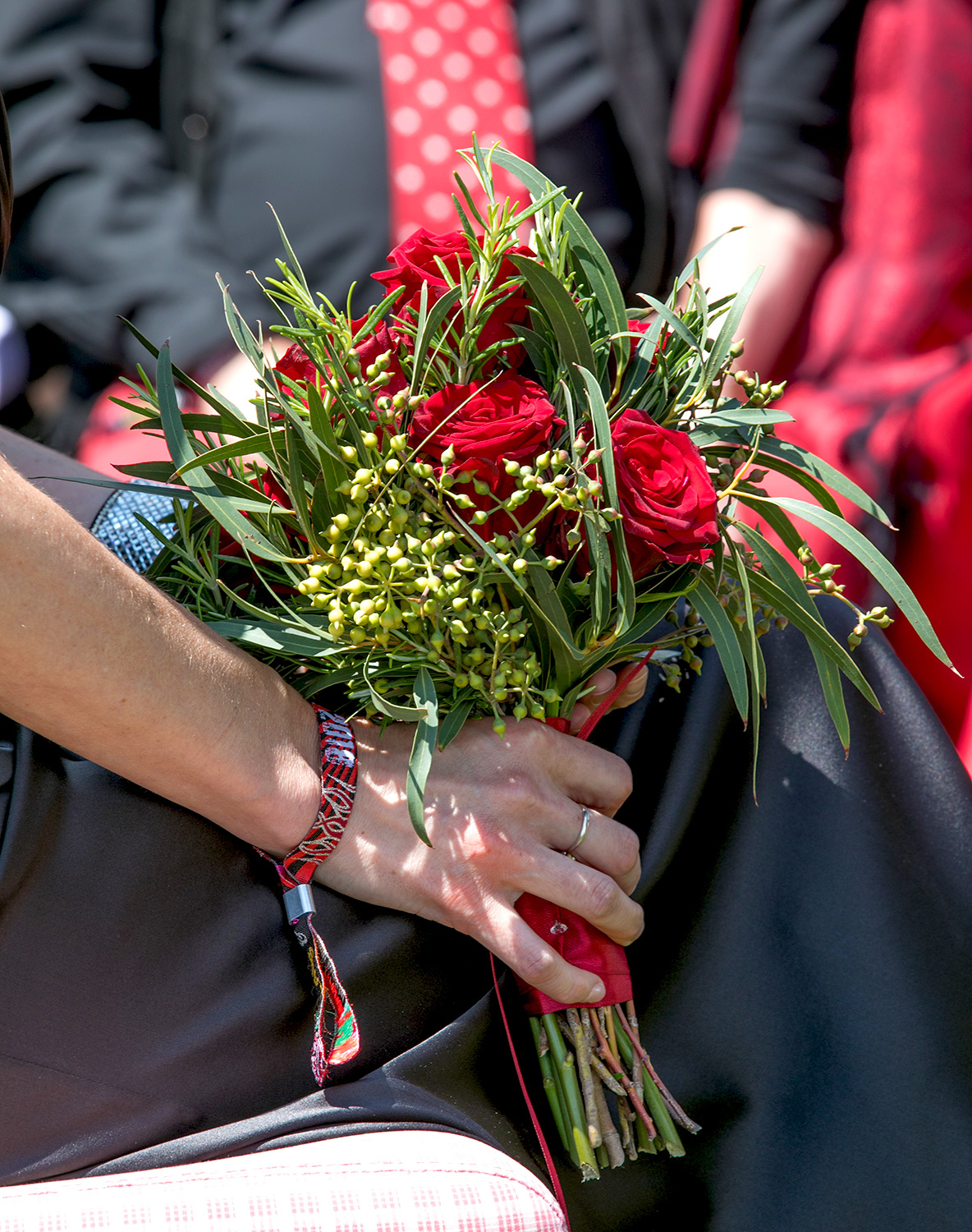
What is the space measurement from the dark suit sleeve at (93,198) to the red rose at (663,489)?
4.29ft

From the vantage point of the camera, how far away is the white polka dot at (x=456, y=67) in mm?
1765

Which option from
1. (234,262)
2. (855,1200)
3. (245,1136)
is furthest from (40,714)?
(234,262)

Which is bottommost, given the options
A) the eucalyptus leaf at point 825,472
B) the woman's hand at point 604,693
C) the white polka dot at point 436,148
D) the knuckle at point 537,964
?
the knuckle at point 537,964

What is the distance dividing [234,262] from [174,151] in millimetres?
364

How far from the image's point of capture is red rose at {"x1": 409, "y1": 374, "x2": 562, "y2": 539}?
67 cm

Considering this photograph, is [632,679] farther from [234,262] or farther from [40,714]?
[234,262]

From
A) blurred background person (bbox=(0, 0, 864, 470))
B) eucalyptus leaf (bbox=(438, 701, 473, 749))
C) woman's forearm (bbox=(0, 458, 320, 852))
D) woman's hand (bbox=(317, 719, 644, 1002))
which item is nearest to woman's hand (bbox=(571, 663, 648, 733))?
woman's hand (bbox=(317, 719, 644, 1002))

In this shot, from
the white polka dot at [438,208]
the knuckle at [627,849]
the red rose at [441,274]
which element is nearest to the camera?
the red rose at [441,274]

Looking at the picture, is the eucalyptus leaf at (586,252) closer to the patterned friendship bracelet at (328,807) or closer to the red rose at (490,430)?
the red rose at (490,430)

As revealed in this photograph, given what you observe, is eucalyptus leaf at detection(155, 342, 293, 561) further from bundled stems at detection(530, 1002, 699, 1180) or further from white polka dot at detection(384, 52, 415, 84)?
white polka dot at detection(384, 52, 415, 84)

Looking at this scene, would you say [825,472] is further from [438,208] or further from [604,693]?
[438,208]

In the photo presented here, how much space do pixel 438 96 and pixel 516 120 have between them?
0.44ft

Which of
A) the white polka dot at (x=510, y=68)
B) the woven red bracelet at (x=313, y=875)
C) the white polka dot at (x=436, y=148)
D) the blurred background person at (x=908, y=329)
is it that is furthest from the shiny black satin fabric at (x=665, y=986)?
the white polka dot at (x=510, y=68)

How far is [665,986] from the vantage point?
874 millimetres
